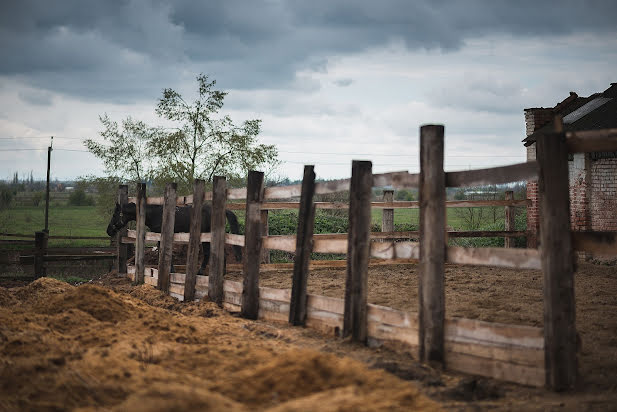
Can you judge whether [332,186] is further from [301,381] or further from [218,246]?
[301,381]

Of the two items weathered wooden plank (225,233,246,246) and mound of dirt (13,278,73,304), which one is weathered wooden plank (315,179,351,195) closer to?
weathered wooden plank (225,233,246,246)

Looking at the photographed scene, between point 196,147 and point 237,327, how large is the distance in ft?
49.2

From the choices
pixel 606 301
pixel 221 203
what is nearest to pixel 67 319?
pixel 221 203

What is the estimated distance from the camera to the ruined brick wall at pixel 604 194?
12523mm

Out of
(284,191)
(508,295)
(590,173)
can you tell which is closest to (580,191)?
(590,173)

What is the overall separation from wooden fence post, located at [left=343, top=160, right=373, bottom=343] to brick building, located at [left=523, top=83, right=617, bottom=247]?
7.75m

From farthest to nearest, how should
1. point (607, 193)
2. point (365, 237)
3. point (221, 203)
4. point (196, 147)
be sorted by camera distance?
point (196, 147) < point (607, 193) < point (221, 203) < point (365, 237)

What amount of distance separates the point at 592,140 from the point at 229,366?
319 cm

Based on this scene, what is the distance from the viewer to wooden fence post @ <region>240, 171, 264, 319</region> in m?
6.86

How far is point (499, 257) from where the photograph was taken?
4219mm

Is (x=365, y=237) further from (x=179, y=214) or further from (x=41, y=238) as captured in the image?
(x=41, y=238)

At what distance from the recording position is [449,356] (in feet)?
14.6

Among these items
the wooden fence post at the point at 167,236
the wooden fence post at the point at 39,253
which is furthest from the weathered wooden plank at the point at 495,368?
the wooden fence post at the point at 39,253

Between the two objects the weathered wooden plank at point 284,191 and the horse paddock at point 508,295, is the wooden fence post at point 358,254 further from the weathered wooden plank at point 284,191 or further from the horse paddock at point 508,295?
the horse paddock at point 508,295
